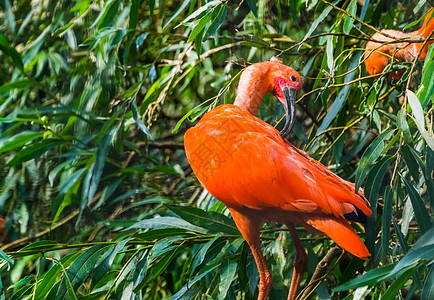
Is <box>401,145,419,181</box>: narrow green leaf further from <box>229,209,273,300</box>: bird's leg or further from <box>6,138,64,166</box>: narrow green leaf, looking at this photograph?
<box>6,138,64,166</box>: narrow green leaf

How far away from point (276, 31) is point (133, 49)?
0.54m

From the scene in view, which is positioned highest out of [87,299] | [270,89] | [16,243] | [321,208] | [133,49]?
[270,89]

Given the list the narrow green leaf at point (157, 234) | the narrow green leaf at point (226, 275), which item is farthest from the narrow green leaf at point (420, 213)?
the narrow green leaf at point (157, 234)

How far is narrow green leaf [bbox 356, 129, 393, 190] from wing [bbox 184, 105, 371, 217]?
2.7 inches

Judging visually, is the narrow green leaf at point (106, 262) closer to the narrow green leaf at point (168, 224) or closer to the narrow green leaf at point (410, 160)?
the narrow green leaf at point (168, 224)

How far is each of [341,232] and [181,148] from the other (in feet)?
3.35

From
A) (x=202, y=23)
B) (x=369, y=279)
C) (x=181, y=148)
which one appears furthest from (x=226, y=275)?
(x=181, y=148)

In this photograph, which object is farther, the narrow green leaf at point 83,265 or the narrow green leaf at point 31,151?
the narrow green leaf at point 31,151

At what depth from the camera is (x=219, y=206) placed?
1.26 metres

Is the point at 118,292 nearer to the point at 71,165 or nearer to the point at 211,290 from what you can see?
the point at 211,290

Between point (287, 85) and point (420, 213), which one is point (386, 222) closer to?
point (420, 213)

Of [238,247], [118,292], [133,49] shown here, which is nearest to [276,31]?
[133,49]

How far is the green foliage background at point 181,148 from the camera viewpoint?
1.03 m

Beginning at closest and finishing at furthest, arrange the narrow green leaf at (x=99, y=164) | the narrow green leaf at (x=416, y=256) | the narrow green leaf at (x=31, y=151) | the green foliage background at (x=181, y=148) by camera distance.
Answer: the narrow green leaf at (x=416, y=256), the green foliage background at (x=181, y=148), the narrow green leaf at (x=99, y=164), the narrow green leaf at (x=31, y=151)
